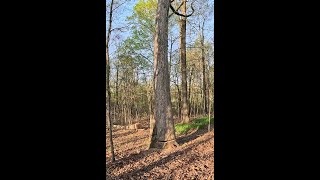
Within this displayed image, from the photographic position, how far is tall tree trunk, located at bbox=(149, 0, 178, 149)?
534 cm

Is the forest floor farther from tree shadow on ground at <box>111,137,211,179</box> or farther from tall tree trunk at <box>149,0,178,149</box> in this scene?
tall tree trunk at <box>149,0,178,149</box>

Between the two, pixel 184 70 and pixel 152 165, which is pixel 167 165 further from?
pixel 184 70

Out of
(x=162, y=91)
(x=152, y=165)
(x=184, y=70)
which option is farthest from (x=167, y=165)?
(x=184, y=70)

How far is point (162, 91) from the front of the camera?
5.33 meters

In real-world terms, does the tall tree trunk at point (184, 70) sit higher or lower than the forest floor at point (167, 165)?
higher

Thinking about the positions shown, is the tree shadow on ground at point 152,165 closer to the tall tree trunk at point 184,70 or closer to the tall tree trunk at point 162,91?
the tall tree trunk at point 162,91

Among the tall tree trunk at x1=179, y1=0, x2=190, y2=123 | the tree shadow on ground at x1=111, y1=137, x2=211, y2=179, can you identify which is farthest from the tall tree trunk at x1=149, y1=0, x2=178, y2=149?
the tall tree trunk at x1=179, y1=0, x2=190, y2=123

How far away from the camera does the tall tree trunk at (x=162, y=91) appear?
534 cm

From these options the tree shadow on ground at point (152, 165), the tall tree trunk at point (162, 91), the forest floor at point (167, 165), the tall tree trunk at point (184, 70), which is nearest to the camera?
the forest floor at point (167, 165)

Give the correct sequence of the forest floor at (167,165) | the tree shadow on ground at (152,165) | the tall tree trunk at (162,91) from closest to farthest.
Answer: the forest floor at (167,165), the tree shadow on ground at (152,165), the tall tree trunk at (162,91)

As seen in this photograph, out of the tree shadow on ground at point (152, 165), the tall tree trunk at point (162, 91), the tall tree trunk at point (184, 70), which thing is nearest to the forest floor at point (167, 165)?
the tree shadow on ground at point (152, 165)
